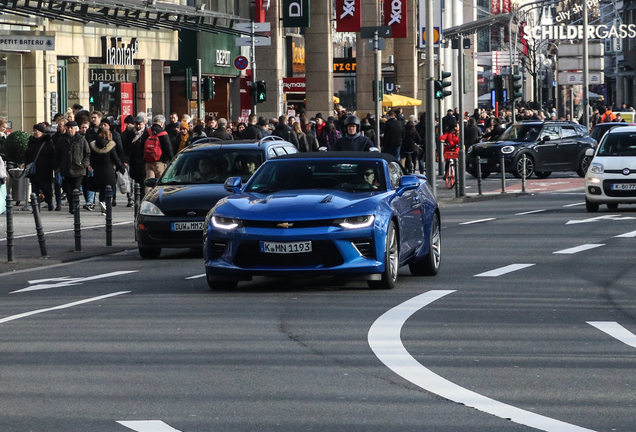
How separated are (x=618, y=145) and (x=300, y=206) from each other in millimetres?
14901

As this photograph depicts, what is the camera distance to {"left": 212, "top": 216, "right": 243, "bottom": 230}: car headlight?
13227 mm

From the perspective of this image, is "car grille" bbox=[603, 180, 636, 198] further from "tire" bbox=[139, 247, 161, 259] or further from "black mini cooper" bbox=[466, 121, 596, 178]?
"black mini cooper" bbox=[466, 121, 596, 178]

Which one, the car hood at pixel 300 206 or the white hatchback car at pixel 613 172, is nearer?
the car hood at pixel 300 206

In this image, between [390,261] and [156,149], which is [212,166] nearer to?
[390,261]

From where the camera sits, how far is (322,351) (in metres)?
9.62

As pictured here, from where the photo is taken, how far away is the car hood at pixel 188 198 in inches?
709

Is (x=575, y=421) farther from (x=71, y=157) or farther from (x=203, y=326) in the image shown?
(x=71, y=157)

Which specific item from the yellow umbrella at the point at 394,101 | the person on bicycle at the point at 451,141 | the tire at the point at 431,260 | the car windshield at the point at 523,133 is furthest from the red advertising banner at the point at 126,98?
the tire at the point at 431,260

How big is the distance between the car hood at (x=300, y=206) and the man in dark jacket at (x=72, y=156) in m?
12.7

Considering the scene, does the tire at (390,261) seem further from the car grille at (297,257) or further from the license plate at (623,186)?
the license plate at (623,186)

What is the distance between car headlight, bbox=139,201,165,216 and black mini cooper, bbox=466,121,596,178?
76.9 feet

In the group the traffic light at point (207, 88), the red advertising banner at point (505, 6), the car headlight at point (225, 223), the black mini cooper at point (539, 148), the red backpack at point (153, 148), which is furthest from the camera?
the red advertising banner at point (505, 6)

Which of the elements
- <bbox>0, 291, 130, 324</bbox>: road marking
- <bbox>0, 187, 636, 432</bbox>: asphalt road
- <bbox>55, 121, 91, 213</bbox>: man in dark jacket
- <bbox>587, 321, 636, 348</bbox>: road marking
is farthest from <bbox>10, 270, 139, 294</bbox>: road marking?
<bbox>55, 121, 91, 213</bbox>: man in dark jacket

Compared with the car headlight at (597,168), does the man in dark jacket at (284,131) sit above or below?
above
